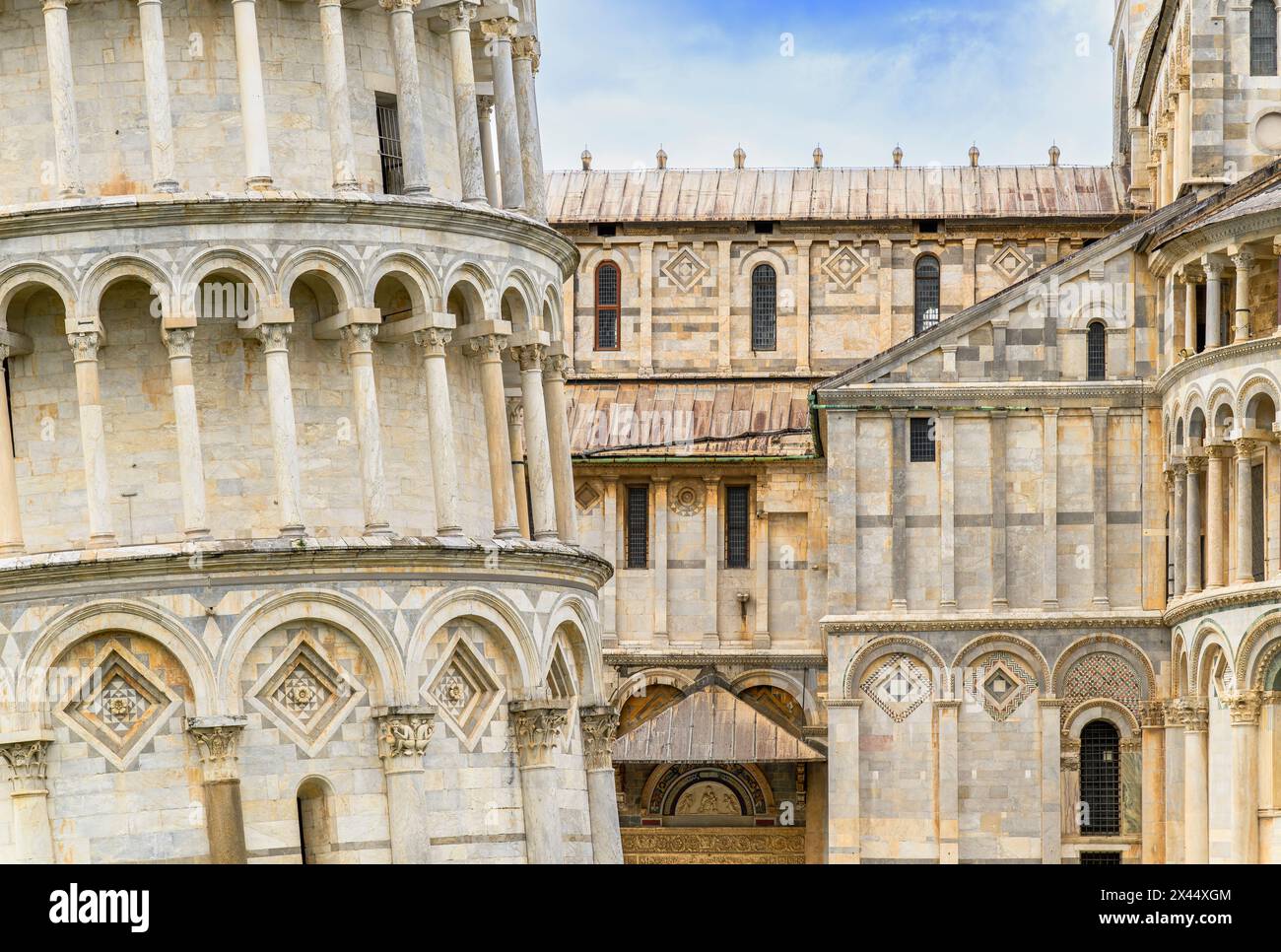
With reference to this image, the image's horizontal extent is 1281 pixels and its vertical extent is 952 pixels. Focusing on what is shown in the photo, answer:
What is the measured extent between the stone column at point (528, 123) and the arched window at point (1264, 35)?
24.1 meters

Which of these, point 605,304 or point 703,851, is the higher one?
point 605,304

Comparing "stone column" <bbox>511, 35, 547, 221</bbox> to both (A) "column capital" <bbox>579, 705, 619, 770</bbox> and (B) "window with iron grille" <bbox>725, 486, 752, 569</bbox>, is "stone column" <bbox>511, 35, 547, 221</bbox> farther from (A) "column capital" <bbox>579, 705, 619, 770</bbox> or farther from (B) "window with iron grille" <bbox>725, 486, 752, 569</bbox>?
(B) "window with iron grille" <bbox>725, 486, 752, 569</bbox>

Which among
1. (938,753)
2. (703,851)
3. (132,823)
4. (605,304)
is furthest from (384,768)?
(605,304)

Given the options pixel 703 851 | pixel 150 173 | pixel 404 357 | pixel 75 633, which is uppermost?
pixel 150 173

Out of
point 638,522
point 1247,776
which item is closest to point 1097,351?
point 1247,776

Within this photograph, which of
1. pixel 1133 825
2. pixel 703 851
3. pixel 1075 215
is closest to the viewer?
pixel 1133 825

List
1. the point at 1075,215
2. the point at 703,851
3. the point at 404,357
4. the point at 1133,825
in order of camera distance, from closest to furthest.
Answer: the point at 404,357, the point at 1133,825, the point at 703,851, the point at 1075,215

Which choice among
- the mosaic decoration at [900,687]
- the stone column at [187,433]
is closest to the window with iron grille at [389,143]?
the stone column at [187,433]

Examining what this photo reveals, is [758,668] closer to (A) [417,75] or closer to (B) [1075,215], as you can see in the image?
(B) [1075,215]

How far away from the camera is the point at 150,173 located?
4566 cm

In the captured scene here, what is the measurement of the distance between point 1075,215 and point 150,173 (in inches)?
1564

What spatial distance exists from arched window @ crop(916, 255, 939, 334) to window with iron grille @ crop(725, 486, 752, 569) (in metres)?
7.05

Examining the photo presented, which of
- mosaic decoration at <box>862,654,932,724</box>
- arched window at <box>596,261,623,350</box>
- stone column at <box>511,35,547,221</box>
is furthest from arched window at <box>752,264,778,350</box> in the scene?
stone column at <box>511,35,547,221</box>

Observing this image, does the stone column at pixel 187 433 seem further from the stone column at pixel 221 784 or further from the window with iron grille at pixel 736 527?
the window with iron grille at pixel 736 527
